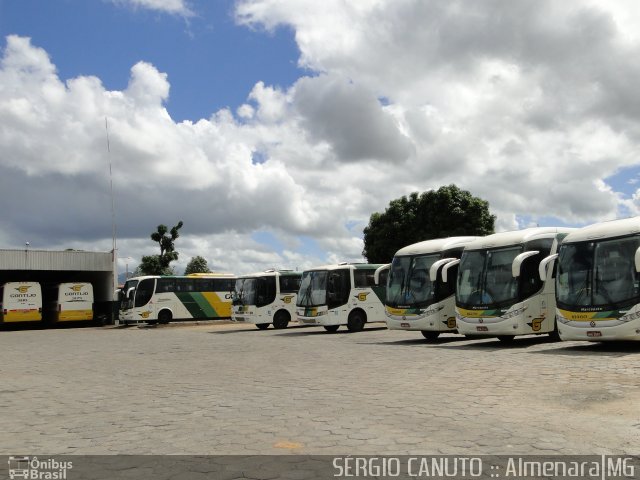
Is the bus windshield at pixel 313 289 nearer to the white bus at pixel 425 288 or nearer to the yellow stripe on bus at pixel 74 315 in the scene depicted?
the white bus at pixel 425 288

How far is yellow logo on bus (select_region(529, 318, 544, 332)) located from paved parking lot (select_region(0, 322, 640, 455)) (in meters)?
1.42

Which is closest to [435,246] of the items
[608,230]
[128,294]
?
[608,230]

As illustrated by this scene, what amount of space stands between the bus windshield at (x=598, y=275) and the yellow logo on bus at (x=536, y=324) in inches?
64.5

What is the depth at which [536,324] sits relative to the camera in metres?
17.9

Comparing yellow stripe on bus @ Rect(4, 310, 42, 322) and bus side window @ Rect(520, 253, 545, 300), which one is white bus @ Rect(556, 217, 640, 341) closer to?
bus side window @ Rect(520, 253, 545, 300)

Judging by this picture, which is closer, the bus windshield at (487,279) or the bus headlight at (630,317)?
the bus headlight at (630,317)

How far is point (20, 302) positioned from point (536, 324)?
3427 centimetres

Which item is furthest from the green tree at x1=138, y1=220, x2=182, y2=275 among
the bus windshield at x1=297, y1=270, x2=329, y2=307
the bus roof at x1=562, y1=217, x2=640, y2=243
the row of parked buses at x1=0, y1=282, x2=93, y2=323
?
the bus roof at x1=562, y1=217, x2=640, y2=243

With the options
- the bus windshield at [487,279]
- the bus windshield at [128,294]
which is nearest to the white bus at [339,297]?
the bus windshield at [487,279]

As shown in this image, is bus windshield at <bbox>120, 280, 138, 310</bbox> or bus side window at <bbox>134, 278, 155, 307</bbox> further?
bus windshield at <bbox>120, 280, 138, 310</bbox>

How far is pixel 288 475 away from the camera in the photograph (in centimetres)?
545

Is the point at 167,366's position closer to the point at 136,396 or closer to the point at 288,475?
the point at 136,396

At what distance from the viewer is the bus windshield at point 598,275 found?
15062 mm

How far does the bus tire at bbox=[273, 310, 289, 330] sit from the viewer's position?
3441 cm
